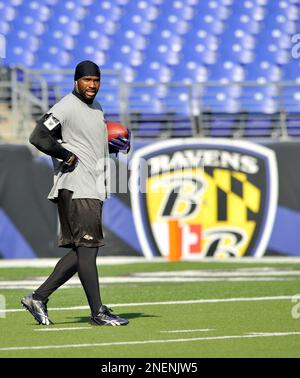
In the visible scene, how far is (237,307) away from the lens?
9758 millimetres

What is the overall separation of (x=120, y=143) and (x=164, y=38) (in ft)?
43.0

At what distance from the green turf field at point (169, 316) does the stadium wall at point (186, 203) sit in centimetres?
298

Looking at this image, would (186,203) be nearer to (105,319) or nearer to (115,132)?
(115,132)

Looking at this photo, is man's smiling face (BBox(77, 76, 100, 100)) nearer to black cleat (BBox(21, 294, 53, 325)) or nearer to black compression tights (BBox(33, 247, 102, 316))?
black compression tights (BBox(33, 247, 102, 316))

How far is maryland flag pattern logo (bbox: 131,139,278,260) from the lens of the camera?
58.4ft

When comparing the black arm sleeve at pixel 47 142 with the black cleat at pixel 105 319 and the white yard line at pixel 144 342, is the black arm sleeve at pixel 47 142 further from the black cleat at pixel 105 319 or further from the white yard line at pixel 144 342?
the white yard line at pixel 144 342

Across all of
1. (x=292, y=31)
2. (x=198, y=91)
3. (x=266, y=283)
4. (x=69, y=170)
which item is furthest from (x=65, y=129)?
(x=292, y=31)

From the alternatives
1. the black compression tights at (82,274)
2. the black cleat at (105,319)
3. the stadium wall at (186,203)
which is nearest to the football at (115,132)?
the black compression tights at (82,274)

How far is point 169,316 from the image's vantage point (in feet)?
29.9

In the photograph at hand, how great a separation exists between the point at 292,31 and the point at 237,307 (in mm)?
12730

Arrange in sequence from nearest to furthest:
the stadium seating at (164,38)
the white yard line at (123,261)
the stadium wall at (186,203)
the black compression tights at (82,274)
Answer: the black compression tights at (82,274) < the white yard line at (123,261) < the stadium wall at (186,203) < the stadium seating at (164,38)

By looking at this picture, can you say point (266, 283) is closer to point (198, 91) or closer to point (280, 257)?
point (280, 257)

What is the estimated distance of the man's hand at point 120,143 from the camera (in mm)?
8719

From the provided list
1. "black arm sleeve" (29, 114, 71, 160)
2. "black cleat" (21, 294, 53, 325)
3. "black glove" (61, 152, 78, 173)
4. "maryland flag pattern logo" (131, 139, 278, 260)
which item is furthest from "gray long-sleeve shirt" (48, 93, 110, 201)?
"maryland flag pattern logo" (131, 139, 278, 260)
